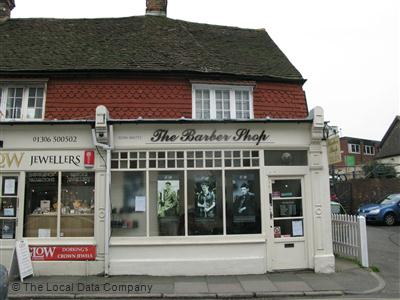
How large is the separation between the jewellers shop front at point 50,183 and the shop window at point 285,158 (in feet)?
13.8

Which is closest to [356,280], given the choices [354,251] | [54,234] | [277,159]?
[354,251]

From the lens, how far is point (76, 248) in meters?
10.6

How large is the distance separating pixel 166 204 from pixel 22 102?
5719 millimetres

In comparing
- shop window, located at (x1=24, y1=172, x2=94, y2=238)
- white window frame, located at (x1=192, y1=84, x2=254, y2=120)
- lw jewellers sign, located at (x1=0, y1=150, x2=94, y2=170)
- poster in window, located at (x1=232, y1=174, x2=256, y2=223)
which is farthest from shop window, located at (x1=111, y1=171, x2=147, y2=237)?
white window frame, located at (x1=192, y1=84, x2=254, y2=120)

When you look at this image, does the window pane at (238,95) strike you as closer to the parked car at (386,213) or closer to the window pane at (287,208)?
the window pane at (287,208)

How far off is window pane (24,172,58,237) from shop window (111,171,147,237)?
1.48 meters

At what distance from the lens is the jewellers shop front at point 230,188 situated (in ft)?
35.7

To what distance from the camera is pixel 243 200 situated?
1116 centimetres

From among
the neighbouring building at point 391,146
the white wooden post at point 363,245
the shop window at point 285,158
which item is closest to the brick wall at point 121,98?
the shop window at point 285,158

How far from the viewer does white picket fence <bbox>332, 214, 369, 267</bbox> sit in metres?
11.6

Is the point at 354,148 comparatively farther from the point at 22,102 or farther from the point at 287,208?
the point at 22,102

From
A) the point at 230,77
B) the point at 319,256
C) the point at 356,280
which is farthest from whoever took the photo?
the point at 230,77

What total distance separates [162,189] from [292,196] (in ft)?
10.9

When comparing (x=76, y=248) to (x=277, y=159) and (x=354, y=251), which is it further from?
(x=354, y=251)
